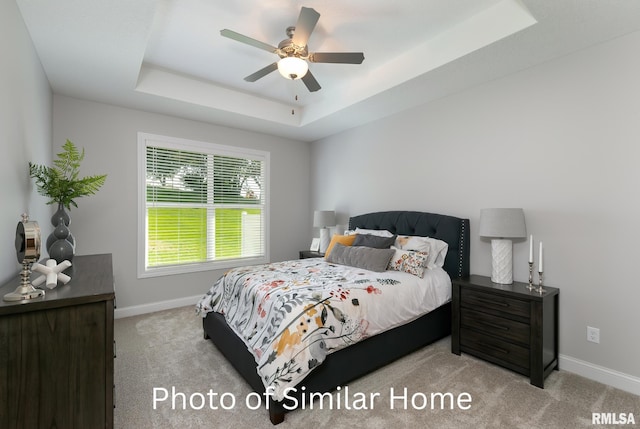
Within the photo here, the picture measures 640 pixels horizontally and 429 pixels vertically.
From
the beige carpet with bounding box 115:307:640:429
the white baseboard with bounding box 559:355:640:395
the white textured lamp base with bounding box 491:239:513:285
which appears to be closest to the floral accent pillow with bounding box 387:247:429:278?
the white textured lamp base with bounding box 491:239:513:285

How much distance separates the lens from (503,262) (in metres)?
2.59

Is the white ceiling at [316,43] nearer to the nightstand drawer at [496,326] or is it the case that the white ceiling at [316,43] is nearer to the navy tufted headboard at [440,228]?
the navy tufted headboard at [440,228]

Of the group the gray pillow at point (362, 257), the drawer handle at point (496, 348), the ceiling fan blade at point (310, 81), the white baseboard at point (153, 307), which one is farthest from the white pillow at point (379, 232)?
the white baseboard at point (153, 307)

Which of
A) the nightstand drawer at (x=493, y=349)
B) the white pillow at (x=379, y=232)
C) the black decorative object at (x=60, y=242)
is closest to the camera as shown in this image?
the black decorative object at (x=60, y=242)

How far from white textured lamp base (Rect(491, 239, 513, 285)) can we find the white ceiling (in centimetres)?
160

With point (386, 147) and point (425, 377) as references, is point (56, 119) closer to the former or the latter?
point (386, 147)

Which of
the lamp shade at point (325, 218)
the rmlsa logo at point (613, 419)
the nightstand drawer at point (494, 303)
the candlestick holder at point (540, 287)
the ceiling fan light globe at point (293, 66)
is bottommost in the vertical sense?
the rmlsa logo at point (613, 419)

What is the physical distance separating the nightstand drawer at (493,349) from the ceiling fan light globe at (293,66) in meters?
2.64

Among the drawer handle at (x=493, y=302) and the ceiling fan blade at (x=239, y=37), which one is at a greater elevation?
the ceiling fan blade at (x=239, y=37)

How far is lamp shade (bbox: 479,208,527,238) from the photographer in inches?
97.7

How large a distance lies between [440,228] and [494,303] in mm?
955

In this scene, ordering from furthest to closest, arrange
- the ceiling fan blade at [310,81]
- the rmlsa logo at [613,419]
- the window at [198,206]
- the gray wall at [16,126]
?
the window at [198,206]
the ceiling fan blade at [310,81]
the rmlsa logo at [613,419]
the gray wall at [16,126]

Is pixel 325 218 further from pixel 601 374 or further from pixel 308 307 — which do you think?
pixel 601 374

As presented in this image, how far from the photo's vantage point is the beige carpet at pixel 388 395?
179cm
